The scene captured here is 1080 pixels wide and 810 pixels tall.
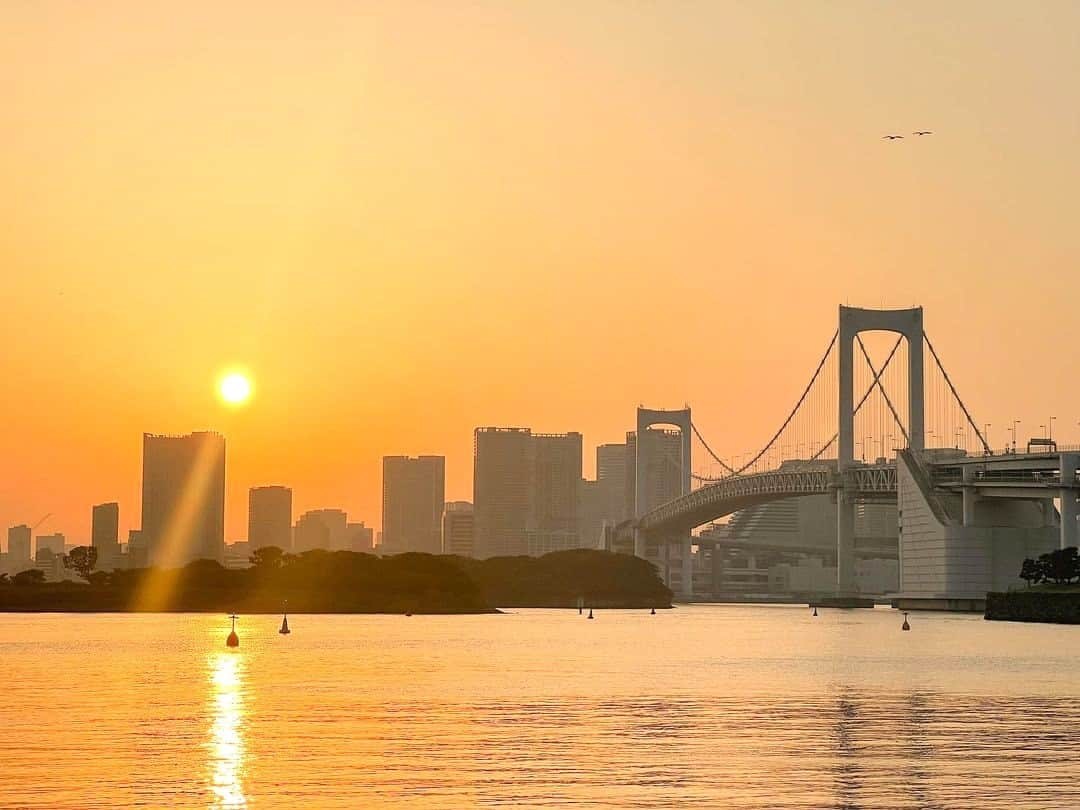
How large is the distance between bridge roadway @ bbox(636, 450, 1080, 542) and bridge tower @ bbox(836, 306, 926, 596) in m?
1.20

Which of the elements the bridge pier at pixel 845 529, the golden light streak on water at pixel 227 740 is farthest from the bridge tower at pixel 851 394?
the golden light streak on water at pixel 227 740

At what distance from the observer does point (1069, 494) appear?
117500 millimetres

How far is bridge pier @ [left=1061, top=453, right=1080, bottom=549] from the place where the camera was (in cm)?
11719

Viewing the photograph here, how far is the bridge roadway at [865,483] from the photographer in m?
123

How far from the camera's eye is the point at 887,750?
29938 millimetres

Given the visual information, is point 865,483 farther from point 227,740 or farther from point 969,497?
point 227,740

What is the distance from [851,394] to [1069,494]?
112 feet

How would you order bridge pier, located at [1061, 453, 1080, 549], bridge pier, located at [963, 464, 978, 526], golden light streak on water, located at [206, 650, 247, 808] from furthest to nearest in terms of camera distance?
bridge pier, located at [963, 464, 978, 526] → bridge pier, located at [1061, 453, 1080, 549] → golden light streak on water, located at [206, 650, 247, 808]

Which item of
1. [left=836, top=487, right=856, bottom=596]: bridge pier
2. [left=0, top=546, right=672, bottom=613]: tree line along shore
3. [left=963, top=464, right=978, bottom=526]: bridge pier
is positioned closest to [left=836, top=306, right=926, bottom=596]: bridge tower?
[left=836, top=487, right=856, bottom=596]: bridge pier

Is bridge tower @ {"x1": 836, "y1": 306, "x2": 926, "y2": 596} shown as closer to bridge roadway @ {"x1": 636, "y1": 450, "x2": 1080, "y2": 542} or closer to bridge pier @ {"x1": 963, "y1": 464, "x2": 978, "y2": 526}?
bridge roadway @ {"x1": 636, "y1": 450, "x2": 1080, "y2": 542}

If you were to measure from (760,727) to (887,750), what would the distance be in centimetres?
478

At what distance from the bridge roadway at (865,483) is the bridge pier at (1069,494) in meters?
0.08

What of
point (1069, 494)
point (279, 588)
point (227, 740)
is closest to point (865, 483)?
point (1069, 494)

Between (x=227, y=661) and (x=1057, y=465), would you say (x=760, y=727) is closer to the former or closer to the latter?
(x=227, y=661)
